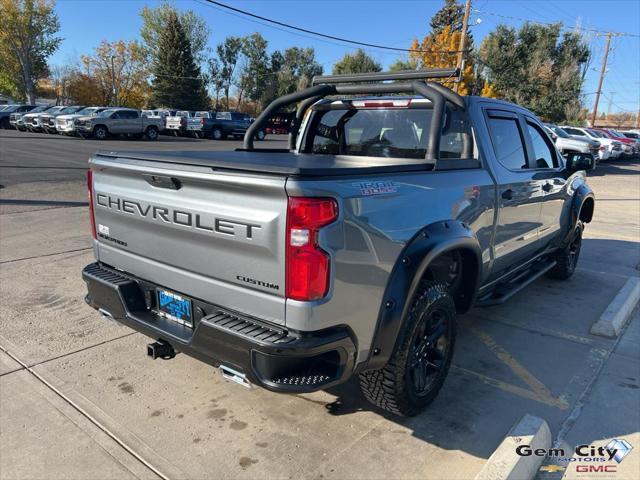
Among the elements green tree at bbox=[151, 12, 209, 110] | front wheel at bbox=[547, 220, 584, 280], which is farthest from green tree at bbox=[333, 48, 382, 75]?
front wheel at bbox=[547, 220, 584, 280]

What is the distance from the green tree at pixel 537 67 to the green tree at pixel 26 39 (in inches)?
1775

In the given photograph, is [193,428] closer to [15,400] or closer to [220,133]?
[15,400]

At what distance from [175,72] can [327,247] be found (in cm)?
5466

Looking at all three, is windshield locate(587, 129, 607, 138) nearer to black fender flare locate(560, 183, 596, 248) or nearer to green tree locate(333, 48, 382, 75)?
black fender flare locate(560, 183, 596, 248)

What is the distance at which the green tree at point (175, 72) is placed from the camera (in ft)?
169

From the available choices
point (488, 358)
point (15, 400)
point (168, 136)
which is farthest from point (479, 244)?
point (168, 136)

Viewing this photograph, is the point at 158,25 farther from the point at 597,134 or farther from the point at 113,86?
the point at 597,134

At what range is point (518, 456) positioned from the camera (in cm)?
250

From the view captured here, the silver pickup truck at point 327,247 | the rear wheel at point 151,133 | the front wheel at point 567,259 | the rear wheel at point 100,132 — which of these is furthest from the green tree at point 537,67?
the silver pickup truck at point 327,247

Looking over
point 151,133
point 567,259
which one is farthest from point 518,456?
point 151,133

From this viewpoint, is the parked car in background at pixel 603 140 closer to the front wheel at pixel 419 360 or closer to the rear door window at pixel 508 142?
the rear door window at pixel 508 142

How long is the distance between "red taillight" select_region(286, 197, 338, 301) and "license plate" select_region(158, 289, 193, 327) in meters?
0.76

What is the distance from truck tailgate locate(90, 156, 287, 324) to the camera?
89.0 inches

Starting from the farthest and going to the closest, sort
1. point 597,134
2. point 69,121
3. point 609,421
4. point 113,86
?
point 113,86, point 597,134, point 69,121, point 609,421
